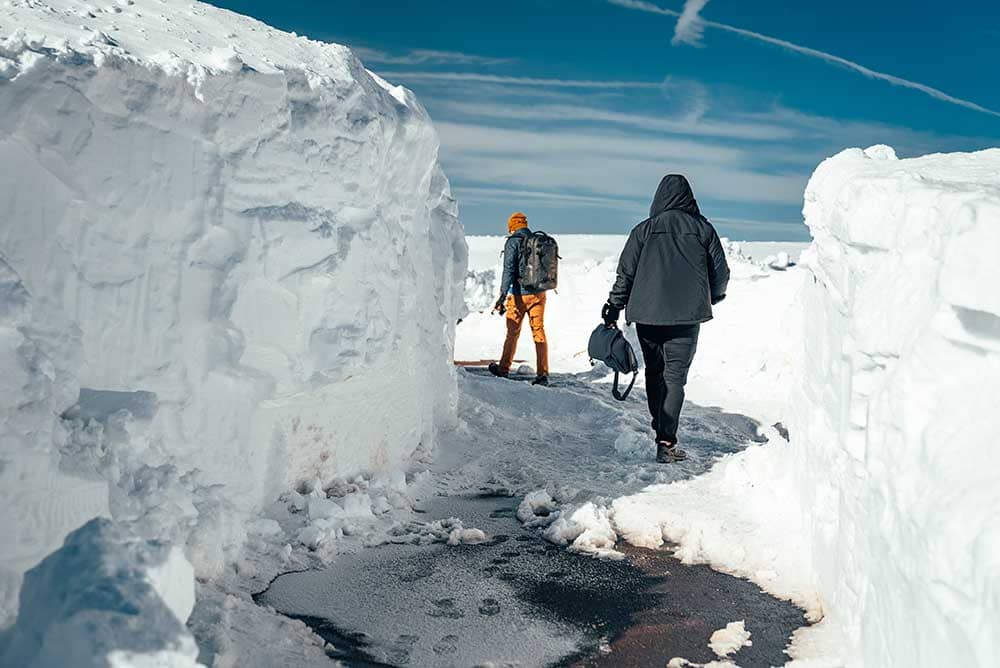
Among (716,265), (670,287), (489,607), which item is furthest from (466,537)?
(716,265)

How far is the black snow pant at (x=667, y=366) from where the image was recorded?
6.83 metres

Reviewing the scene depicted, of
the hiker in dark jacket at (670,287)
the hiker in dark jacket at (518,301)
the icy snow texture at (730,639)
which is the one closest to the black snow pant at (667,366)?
the hiker in dark jacket at (670,287)

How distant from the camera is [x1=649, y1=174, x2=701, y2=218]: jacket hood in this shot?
22.7 feet

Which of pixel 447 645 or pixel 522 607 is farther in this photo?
pixel 522 607

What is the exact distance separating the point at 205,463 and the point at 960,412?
3300 mm

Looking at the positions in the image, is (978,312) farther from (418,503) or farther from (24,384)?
(418,503)

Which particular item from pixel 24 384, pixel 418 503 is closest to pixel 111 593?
pixel 24 384

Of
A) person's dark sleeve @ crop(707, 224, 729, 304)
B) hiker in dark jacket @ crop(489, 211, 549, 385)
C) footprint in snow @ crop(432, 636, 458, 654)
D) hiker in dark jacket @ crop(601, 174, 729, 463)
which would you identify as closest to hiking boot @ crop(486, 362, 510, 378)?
hiker in dark jacket @ crop(489, 211, 549, 385)

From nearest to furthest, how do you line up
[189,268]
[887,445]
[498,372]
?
[887,445]
[189,268]
[498,372]

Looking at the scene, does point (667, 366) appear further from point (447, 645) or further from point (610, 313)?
point (447, 645)

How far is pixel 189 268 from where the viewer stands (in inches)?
172

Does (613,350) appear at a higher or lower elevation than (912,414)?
lower

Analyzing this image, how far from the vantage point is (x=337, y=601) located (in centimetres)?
414

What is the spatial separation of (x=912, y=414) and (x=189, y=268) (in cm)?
319
